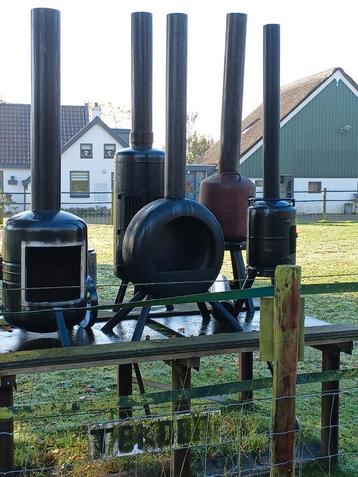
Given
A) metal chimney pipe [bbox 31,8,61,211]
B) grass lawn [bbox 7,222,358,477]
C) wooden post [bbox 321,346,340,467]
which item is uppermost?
metal chimney pipe [bbox 31,8,61,211]

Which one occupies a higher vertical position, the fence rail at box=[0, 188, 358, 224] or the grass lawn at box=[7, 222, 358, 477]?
the fence rail at box=[0, 188, 358, 224]

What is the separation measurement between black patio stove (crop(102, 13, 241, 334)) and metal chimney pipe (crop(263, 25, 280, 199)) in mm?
867

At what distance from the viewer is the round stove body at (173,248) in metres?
4.04

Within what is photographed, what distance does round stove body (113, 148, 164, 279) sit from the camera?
4.79 metres

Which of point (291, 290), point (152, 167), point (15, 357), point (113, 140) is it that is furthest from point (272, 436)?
point (113, 140)

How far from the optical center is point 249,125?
32438 mm

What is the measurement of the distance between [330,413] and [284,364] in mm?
1619

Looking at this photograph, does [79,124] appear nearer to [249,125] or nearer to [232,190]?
[249,125]

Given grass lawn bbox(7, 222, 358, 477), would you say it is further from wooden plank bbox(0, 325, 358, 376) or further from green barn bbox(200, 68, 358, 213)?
green barn bbox(200, 68, 358, 213)

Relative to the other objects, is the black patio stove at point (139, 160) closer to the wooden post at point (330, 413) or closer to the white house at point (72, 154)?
the wooden post at point (330, 413)

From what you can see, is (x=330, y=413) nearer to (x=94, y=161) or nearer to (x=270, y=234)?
(x=270, y=234)

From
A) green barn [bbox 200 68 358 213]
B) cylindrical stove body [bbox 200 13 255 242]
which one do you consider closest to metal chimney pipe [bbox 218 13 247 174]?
cylindrical stove body [bbox 200 13 255 242]

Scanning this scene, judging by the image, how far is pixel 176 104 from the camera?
4270mm

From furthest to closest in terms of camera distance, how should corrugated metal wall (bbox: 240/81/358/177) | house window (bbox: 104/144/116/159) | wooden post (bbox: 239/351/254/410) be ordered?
house window (bbox: 104/144/116/159), corrugated metal wall (bbox: 240/81/358/177), wooden post (bbox: 239/351/254/410)
